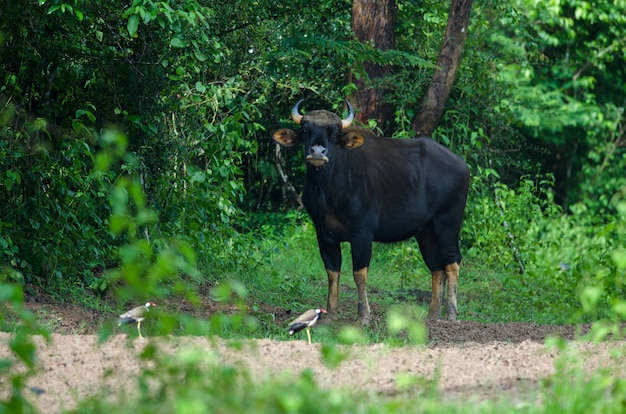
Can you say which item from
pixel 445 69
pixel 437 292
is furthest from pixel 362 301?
pixel 445 69

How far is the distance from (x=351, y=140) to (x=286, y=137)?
24.3 inches

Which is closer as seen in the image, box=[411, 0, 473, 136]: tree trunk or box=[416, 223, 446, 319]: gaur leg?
box=[416, 223, 446, 319]: gaur leg

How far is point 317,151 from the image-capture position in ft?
29.7

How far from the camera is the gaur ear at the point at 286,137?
970 centimetres

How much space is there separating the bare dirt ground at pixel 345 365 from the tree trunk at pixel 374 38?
22.7 feet

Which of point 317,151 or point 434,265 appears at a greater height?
point 317,151

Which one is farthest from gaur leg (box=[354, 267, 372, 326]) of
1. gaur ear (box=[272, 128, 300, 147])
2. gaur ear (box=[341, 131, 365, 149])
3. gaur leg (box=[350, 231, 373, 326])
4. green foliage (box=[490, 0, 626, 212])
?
green foliage (box=[490, 0, 626, 212])

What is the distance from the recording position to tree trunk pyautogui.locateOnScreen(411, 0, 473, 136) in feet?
43.6

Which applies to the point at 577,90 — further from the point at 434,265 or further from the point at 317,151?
the point at 317,151

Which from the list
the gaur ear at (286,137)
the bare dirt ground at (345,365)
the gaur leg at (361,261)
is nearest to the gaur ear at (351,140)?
the gaur ear at (286,137)

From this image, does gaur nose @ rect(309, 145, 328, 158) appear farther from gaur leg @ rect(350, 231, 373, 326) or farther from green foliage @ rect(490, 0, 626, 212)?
green foliage @ rect(490, 0, 626, 212)

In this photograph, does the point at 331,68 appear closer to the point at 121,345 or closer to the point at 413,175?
the point at 413,175

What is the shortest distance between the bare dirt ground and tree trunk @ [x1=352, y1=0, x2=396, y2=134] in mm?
6924

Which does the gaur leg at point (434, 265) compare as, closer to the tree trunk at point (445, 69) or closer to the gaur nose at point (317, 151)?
the gaur nose at point (317, 151)
